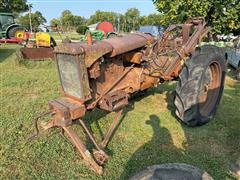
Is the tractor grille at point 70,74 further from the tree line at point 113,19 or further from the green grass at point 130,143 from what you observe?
the tree line at point 113,19

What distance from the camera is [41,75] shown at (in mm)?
8414

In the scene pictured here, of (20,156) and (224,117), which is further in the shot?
(224,117)

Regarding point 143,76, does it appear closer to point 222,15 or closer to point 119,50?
point 119,50

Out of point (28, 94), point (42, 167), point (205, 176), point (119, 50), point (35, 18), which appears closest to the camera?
→ point (205, 176)

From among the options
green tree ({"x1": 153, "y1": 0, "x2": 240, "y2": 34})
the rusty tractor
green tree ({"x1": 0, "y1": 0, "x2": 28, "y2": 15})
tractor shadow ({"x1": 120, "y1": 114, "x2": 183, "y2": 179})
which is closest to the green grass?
tractor shadow ({"x1": 120, "y1": 114, "x2": 183, "y2": 179})

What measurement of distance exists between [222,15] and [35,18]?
63.0 metres

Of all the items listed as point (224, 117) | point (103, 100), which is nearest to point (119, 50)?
point (103, 100)

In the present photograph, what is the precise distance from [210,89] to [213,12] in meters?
12.6

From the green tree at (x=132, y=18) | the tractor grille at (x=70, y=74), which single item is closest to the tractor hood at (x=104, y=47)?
the tractor grille at (x=70, y=74)

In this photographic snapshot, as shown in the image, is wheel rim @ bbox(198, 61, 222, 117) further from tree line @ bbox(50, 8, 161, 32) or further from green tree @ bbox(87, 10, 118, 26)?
green tree @ bbox(87, 10, 118, 26)

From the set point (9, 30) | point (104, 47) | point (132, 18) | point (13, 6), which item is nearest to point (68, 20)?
point (132, 18)

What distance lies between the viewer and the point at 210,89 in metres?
4.75

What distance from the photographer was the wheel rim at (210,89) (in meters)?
4.47

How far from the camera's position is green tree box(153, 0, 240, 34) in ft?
48.7
